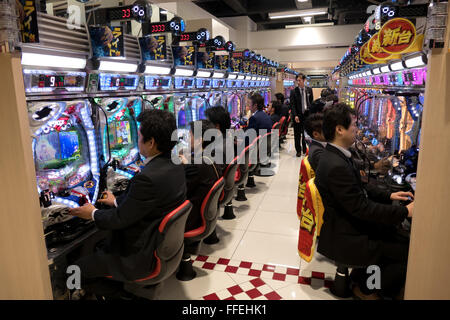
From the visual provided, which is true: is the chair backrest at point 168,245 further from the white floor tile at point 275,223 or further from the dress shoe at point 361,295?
the white floor tile at point 275,223

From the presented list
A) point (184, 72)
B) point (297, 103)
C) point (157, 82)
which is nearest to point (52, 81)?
point (157, 82)

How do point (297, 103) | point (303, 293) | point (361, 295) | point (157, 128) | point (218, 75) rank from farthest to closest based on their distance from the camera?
point (297, 103) → point (218, 75) → point (303, 293) → point (361, 295) → point (157, 128)

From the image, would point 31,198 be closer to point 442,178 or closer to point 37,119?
point 37,119

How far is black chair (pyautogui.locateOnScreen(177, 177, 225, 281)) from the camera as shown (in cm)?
257

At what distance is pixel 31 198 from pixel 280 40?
10.2 m

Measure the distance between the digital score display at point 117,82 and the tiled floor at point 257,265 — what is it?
5.83 ft

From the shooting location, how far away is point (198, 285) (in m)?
2.69

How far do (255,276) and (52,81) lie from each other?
7.20ft

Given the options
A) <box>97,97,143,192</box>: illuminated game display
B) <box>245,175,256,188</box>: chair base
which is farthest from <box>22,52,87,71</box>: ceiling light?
<box>245,175,256,188</box>: chair base

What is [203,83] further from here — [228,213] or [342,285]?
[342,285]

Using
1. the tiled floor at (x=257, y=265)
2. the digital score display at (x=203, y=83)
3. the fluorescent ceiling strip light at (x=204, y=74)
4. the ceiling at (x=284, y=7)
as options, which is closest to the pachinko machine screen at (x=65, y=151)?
the tiled floor at (x=257, y=265)

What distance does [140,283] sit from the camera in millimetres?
1959

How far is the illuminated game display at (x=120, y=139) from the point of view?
9.16 ft
